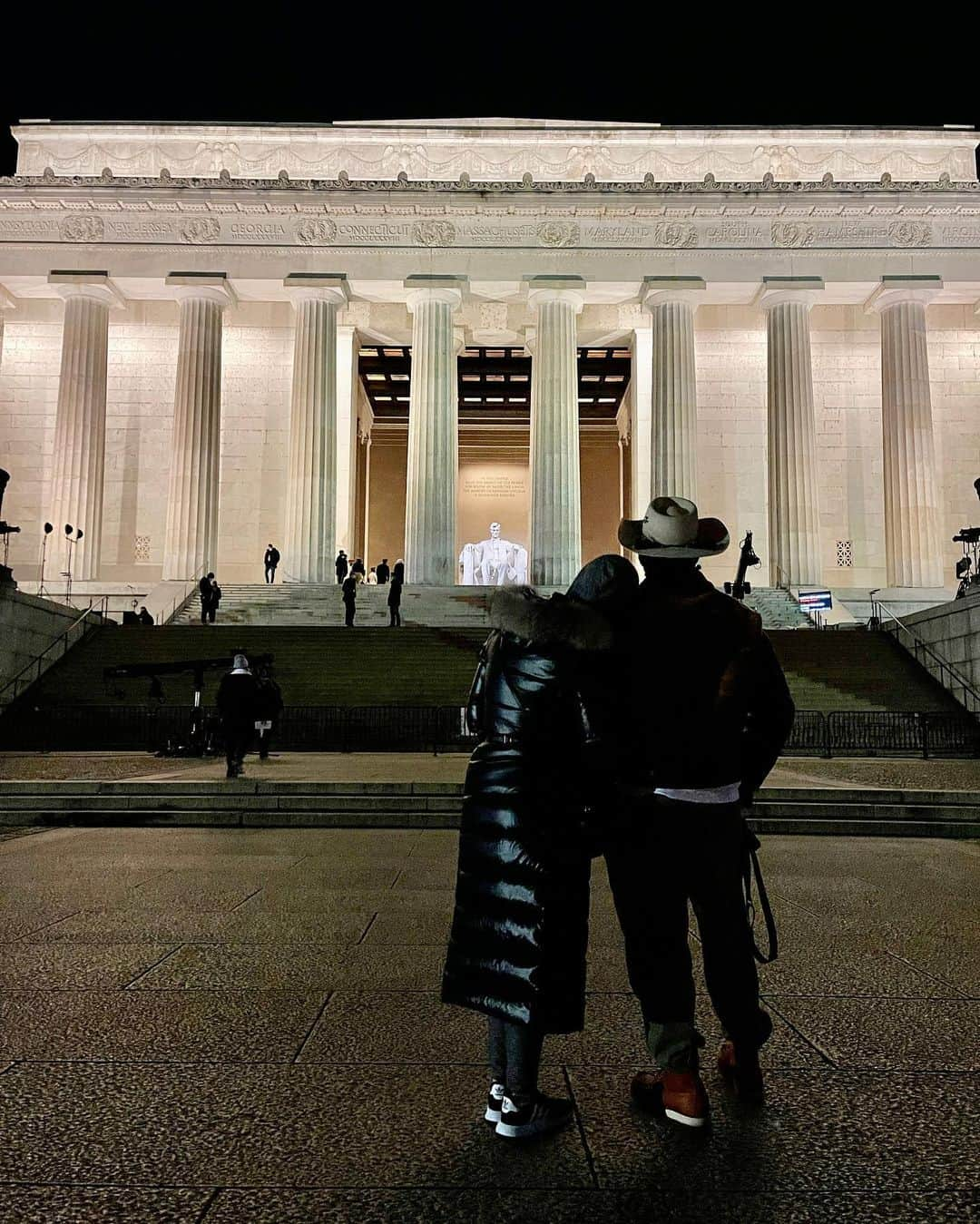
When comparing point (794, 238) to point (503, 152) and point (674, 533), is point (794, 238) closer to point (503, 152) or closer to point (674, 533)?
point (503, 152)

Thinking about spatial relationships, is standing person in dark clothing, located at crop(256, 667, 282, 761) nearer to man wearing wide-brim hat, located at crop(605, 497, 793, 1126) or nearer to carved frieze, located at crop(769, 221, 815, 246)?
man wearing wide-brim hat, located at crop(605, 497, 793, 1126)

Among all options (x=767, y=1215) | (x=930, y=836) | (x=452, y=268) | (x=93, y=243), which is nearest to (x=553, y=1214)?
(x=767, y=1215)

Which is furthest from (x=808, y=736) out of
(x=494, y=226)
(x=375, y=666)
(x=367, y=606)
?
(x=494, y=226)

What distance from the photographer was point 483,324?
42.8m

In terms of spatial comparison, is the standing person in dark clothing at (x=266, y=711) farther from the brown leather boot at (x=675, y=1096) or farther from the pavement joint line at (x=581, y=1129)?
the brown leather boot at (x=675, y=1096)

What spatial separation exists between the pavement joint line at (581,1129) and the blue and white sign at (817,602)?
95.8 feet

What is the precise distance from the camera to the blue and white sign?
3134cm

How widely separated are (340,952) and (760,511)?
1552 inches

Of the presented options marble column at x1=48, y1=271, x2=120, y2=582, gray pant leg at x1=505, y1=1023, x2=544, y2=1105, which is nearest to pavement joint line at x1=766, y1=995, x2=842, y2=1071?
gray pant leg at x1=505, y1=1023, x2=544, y2=1105

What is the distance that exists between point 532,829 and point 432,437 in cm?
3555

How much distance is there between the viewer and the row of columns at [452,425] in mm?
37156

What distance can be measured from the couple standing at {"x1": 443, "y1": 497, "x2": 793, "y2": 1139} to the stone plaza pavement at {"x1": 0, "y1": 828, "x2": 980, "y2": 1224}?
0.54 ft

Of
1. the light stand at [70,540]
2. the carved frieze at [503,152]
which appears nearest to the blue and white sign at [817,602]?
the carved frieze at [503,152]

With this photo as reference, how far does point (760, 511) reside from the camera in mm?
42625
